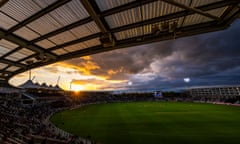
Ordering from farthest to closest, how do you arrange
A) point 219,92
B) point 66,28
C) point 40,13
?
point 219,92
point 66,28
point 40,13

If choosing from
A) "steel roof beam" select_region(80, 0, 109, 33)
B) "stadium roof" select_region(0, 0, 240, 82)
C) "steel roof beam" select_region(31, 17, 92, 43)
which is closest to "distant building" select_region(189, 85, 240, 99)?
"stadium roof" select_region(0, 0, 240, 82)

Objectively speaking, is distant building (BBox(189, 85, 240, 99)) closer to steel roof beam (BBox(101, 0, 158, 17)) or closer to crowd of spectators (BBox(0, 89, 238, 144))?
crowd of spectators (BBox(0, 89, 238, 144))

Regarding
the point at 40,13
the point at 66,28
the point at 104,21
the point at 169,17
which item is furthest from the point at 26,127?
the point at 169,17

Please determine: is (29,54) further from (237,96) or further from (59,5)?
(237,96)

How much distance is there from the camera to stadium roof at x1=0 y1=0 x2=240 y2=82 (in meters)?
5.47

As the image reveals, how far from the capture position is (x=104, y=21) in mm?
6508

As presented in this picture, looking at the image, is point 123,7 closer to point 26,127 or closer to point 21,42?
point 21,42

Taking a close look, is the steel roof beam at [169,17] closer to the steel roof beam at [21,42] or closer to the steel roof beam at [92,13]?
the steel roof beam at [92,13]

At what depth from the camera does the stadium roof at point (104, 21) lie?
5473 millimetres

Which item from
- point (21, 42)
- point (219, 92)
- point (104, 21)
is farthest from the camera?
point (219, 92)

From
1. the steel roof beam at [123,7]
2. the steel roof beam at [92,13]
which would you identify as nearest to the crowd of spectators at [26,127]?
the steel roof beam at [92,13]

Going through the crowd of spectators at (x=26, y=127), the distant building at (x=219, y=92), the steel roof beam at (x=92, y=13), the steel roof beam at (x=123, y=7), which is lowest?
the crowd of spectators at (x=26, y=127)

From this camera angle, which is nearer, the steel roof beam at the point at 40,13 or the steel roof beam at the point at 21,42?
the steel roof beam at the point at 40,13

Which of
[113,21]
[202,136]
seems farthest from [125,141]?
[113,21]
